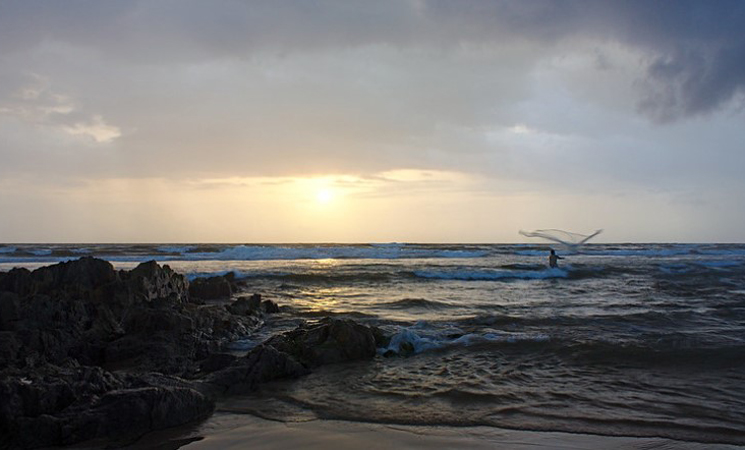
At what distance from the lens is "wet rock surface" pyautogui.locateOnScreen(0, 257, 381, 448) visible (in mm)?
5094

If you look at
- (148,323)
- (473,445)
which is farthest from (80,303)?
(473,445)

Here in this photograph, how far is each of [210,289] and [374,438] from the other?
1375cm

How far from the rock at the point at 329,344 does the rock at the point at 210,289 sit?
29.9ft

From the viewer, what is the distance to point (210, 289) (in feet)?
57.4

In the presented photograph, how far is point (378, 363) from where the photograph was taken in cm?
822

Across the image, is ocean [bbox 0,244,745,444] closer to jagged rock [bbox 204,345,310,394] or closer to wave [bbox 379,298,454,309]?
wave [bbox 379,298,454,309]

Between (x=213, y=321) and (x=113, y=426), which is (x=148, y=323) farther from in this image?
(x=113, y=426)

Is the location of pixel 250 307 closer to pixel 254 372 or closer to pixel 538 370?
pixel 254 372

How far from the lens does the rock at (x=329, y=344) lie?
8.24 m

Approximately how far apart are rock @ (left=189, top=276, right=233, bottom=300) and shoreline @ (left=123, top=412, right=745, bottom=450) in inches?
492

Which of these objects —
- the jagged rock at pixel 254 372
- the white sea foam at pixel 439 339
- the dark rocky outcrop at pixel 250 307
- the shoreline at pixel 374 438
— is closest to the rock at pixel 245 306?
the dark rocky outcrop at pixel 250 307

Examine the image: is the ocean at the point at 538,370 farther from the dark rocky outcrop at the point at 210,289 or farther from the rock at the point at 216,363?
the dark rocky outcrop at the point at 210,289

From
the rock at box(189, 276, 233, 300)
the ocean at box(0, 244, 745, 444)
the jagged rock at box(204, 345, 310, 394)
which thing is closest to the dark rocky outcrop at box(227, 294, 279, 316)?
the ocean at box(0, 244, 745, 444)

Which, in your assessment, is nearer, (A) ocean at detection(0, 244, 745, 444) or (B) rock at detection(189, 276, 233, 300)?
(A) ocean at detection(0, 244, 745, 444)
